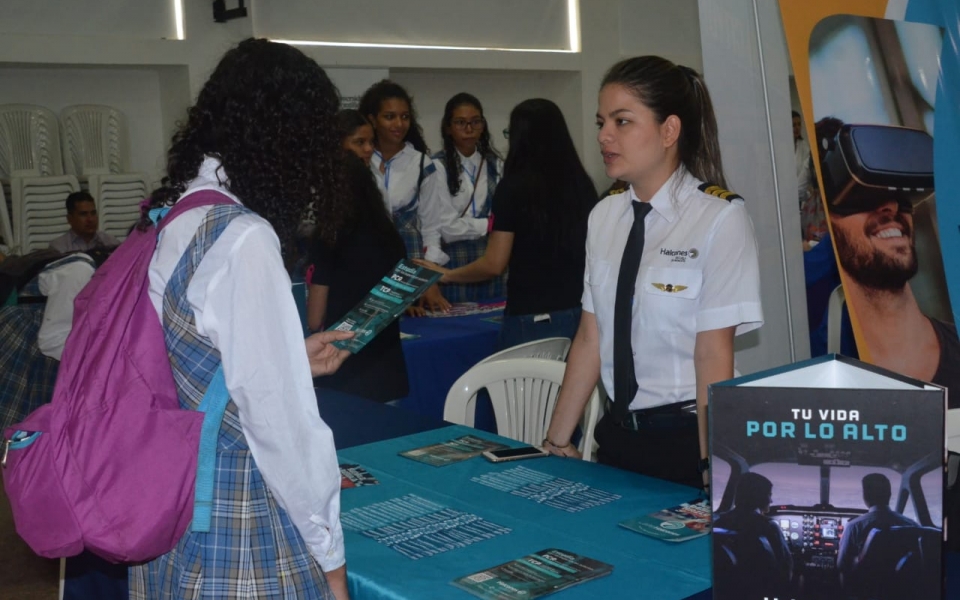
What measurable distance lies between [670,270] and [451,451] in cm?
61

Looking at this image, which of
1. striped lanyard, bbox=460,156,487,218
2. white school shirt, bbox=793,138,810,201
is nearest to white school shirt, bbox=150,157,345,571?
white school shirt, bbox=793,138,810,201

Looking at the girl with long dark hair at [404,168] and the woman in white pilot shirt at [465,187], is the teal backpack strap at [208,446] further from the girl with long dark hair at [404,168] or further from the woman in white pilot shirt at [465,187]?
the woman in white pilot shirt at [465,187]

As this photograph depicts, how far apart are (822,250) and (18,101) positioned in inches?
208

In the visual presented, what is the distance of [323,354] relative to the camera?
1.81 meters

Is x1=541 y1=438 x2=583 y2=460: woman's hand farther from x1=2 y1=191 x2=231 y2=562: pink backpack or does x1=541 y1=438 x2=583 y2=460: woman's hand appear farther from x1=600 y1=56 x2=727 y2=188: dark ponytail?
x1=2 y1=191 x2=231 y2=562: pink backpack


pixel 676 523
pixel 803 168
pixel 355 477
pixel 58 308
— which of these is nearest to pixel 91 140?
pixel 58 308

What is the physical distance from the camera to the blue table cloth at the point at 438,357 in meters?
3.79

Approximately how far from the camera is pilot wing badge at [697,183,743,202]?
2.02m

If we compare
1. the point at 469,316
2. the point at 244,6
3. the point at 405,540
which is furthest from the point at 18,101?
the point at 405,540

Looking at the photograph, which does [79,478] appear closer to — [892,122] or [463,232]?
[892,122]

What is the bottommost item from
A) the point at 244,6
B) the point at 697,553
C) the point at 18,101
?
the point at 697,553

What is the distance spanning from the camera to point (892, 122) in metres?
2.51

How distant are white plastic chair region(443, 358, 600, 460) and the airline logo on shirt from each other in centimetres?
76

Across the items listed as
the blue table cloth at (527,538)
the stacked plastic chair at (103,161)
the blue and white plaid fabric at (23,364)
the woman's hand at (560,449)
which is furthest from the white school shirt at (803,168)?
the stacked plastic chair at (103,161)
